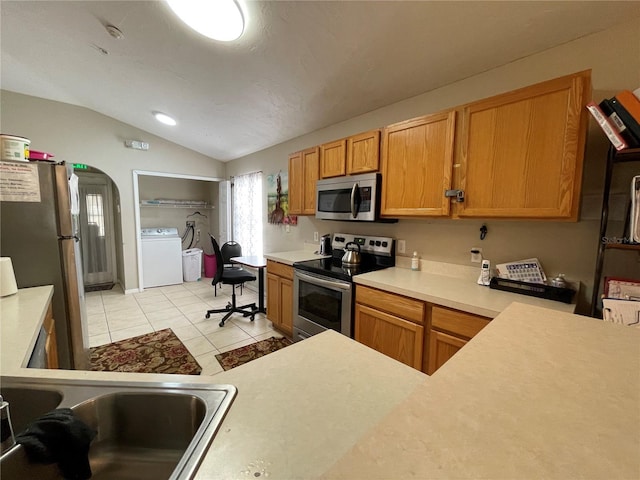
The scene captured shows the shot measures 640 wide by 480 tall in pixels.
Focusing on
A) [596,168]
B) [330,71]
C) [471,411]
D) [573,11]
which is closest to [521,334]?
[471,411]

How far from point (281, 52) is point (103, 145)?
359 centimetres

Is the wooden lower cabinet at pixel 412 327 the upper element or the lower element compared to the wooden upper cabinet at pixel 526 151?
lower

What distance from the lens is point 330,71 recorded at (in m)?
2.07

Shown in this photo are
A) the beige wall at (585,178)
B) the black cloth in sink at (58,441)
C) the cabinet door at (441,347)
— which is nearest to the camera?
the black cloth in sink at (58,441)

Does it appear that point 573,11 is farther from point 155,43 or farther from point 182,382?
point 155,43

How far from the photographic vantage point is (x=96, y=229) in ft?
15.9

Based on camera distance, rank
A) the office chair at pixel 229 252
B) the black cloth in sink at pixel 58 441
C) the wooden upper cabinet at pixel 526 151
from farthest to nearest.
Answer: the office chair at pixel 229 252 < the wooden upper cabinet at pixel 526 151 < the black cloth in sink at pixel 58 441

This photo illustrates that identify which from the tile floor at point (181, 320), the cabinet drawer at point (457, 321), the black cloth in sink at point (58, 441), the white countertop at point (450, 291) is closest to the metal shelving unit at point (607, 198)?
the white countertop at point (450, 291)

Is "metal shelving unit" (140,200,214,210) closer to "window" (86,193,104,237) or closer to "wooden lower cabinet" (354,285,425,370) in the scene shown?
"window" (86,193,104,237)

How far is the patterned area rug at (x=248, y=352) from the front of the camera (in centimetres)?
244

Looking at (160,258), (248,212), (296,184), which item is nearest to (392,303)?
(296,184)

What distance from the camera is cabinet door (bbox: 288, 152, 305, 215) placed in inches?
118

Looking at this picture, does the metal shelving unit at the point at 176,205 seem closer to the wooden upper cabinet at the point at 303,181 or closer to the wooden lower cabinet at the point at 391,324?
the wooden upper cabinet at the point at 303,181

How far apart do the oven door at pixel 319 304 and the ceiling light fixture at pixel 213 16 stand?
74.8 inches
